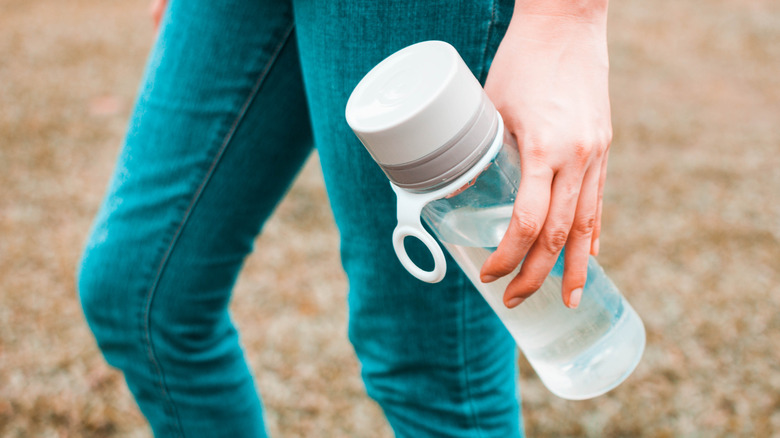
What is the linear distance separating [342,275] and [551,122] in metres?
1.81

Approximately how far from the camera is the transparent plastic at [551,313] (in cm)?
72

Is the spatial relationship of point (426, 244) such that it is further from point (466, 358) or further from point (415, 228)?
point (466, 358)

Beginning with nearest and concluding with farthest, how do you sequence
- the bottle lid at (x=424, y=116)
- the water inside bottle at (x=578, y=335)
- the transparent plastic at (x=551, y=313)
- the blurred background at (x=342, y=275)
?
the bottle lid at (x=424, y=116), the transparent plastic at (x=551, y=313), the water inside bottle at (x=578, y=335), the blurred background at (x=342, y=275)

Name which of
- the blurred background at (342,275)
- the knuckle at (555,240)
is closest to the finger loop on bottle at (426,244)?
the knuckle at (555,240)

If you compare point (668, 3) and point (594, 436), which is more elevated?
point (594, 436)

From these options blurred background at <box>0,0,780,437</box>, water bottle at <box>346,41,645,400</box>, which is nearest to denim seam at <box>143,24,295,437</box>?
water bottle at <box>346,41,645,400</box>

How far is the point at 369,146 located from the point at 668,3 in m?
6.76

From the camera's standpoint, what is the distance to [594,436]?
1616 mm

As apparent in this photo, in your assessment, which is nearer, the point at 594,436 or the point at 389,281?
the point at 389,281

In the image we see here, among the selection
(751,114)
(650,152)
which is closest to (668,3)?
(751,114)

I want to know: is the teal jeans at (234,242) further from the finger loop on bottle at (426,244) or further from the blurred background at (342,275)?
the blurred background at (342,275)

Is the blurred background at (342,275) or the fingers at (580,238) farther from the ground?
the fingers at (580,238)

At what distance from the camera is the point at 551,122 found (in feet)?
1.89

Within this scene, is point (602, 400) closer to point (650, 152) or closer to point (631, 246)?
point (631, 246)
